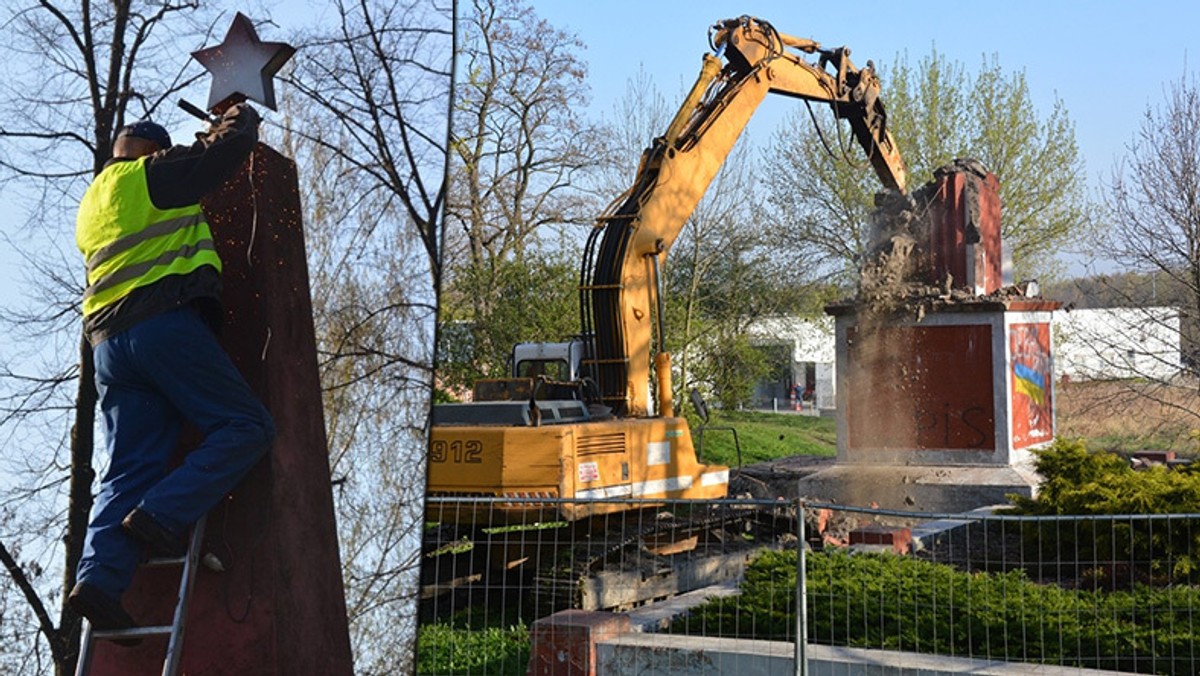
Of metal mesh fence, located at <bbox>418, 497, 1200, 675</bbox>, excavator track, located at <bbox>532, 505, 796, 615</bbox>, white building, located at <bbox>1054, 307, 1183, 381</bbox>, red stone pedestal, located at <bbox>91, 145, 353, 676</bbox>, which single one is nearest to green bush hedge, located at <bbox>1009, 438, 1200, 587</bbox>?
metal mesh fence, located at <bbox>418, 497, 1200, 675</bbox>

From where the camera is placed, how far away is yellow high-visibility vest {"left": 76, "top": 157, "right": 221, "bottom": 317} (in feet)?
6.96

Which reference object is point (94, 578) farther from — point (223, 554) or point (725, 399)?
point (725, 399)

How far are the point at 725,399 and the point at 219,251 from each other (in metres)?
24.4

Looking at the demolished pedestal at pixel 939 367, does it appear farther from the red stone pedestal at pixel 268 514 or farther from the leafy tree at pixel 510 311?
the red stone pedestal at pixel 268 514

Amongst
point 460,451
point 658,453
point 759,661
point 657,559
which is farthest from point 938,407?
point 759,661

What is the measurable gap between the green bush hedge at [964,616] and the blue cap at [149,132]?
4.88m

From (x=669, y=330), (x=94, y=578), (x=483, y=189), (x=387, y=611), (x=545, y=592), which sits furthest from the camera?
(x=669, y=330)

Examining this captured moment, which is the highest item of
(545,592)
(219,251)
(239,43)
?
(239,43)

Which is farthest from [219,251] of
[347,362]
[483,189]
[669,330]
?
[669,330]

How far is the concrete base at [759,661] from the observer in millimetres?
5688

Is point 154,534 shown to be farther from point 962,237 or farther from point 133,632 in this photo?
point 962,237

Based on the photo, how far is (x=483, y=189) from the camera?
22.2m

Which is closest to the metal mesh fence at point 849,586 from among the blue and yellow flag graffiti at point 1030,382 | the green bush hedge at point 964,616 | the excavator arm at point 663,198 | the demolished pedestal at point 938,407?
the green bush hedge at point 964,616

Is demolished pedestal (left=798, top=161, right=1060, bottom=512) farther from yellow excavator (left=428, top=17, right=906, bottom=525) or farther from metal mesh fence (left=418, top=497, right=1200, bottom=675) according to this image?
metal mesh fence (left=418, top=497, right=1200, bottom=675)
